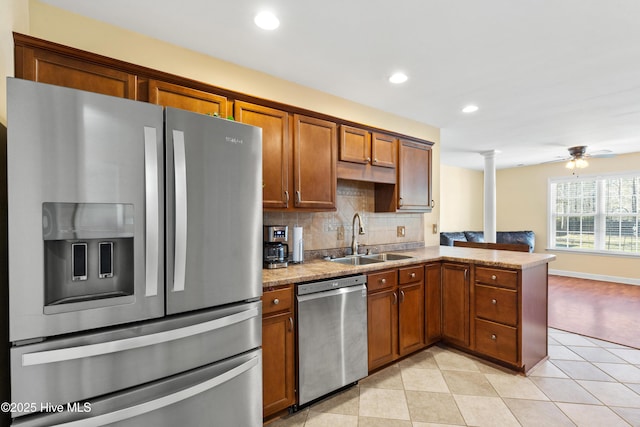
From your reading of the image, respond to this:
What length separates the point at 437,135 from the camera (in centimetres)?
424

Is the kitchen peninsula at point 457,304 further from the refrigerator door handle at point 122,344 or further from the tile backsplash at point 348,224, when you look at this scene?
the refrigerator door handle at point 122,344

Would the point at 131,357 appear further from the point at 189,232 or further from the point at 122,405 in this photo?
the point at 189,232

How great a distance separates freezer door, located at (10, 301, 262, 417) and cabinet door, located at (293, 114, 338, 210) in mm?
1159

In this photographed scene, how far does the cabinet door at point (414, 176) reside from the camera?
10.6ft

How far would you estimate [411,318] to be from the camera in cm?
270

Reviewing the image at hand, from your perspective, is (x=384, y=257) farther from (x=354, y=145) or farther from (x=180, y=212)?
(x=180, y=212)

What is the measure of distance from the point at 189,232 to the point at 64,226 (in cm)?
44

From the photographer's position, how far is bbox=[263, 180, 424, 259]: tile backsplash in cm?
279

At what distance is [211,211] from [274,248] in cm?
89

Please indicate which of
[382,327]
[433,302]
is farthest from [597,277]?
[382,327]

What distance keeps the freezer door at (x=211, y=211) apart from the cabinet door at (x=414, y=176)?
2005 mm

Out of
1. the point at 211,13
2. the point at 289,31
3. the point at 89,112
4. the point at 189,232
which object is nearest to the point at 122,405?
the point at 189,232

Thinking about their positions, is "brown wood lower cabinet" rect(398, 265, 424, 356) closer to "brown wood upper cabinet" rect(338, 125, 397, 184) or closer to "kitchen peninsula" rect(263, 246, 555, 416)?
"kitchen peninsula" rect(263, 246, 555, 416)

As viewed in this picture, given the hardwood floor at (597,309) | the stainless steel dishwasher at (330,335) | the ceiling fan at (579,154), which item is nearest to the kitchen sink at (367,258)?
the stainless steel dishwasher at (330,335)
